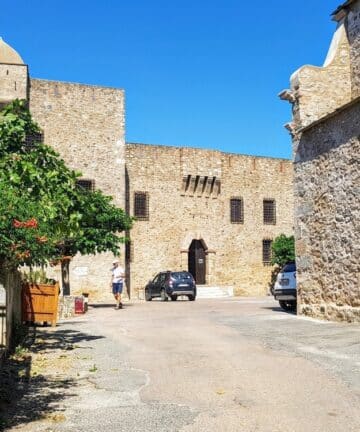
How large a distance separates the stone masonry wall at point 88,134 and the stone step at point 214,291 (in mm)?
5698

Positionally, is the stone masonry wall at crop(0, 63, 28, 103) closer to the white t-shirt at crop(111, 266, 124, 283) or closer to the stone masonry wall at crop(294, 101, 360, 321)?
the white t-shirt at crop(111, 266, 124, 283)

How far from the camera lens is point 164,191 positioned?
31.9 metres

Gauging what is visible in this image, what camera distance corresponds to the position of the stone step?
102ft

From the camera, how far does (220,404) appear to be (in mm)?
5410

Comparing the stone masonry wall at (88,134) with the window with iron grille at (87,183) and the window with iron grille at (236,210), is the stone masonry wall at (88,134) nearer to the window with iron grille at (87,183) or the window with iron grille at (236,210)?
the window with iron grille at (87,183)

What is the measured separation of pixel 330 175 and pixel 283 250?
20.5 metres

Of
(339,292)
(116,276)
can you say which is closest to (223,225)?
(116,276)

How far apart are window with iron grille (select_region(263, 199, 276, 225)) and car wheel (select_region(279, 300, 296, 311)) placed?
1808cm

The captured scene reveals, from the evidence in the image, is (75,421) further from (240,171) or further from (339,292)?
(240,171)

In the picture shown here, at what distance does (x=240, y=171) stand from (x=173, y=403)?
2920 centimetres

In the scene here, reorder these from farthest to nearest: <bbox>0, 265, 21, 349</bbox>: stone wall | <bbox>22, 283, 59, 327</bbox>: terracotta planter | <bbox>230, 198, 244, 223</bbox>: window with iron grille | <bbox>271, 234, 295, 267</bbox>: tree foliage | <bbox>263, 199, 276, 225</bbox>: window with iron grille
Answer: <bbox>263, 199, 276, 225</bbox>: window with iron grille → <bbox>230, 198, 244, 223</bbox>: window with iron grille → <bbox>271, 234, 295, 267</bbox>: tree foliage → <bbox>22, 283, 59, 327</bbox>: terracotta planter → <bbox>0, 265, 21, 349</bbox>: stone wall

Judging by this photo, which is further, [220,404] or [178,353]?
[178,353]

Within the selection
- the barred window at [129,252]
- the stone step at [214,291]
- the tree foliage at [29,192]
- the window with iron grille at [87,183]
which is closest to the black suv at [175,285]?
the barred window at [129,252]

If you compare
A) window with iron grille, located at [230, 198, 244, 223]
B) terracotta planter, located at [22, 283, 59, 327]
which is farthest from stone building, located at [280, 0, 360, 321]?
window with iron grille, located at [230, 198, 244, 223]
